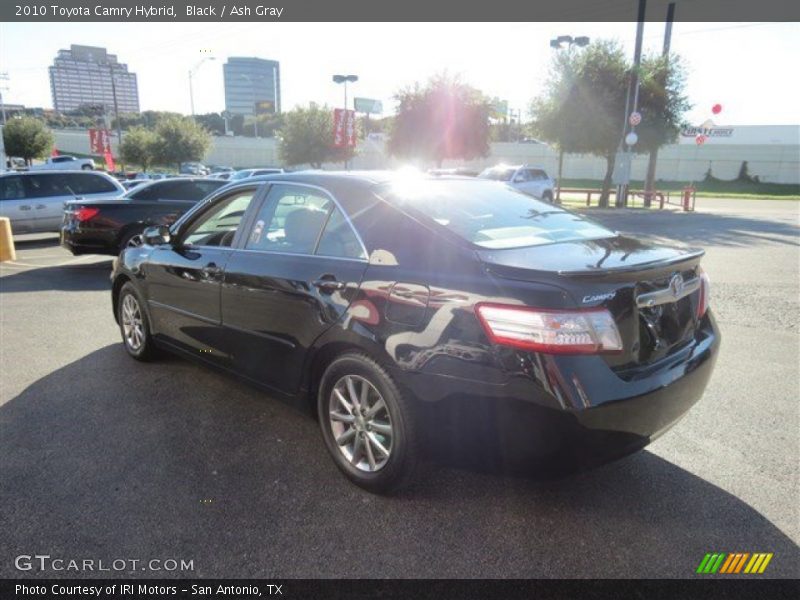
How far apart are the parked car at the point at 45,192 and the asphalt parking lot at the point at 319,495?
32.7 feet

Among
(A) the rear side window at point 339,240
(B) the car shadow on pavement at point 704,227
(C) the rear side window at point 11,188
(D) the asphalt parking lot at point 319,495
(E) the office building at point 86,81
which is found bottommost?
(B) the car shadow on pavement at point 704,227

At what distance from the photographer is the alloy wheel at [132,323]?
4957 mm

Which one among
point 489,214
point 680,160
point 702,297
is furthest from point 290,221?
point 680,160

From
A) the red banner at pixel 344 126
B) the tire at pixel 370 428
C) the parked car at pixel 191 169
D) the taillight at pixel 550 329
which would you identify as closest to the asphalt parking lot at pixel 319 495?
the tire at pixel 370 428

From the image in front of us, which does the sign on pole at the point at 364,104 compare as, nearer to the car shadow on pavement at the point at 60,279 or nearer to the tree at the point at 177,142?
the tree at the point at 177,142

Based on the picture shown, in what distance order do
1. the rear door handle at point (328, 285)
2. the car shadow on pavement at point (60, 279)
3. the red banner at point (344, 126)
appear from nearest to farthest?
the rear door handle at point (328, 285) < the car shadow on pavement at point (60, 279) < the red banner at point (344, 126)

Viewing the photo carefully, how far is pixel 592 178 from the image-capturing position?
57.0 meters

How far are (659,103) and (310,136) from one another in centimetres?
2723

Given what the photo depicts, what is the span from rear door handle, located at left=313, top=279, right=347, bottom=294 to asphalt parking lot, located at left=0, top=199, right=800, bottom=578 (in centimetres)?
105

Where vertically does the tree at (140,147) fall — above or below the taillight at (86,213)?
above

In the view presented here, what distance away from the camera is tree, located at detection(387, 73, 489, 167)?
35.4 metres

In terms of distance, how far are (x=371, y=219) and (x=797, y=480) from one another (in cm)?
276

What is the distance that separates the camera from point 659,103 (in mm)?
25531

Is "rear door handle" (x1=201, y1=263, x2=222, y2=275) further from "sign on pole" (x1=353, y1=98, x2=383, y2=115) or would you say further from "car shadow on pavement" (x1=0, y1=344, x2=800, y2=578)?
"sign on pole" (x1=353, y1=98, x2=383, y2=115)
